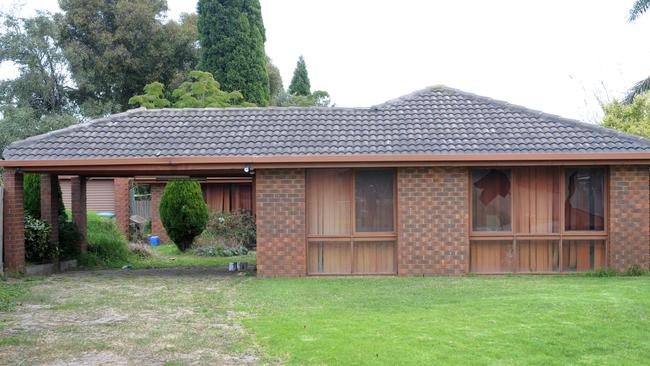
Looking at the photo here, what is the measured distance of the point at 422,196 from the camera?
13.7 meters

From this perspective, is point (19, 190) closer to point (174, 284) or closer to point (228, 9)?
point (174, 284)

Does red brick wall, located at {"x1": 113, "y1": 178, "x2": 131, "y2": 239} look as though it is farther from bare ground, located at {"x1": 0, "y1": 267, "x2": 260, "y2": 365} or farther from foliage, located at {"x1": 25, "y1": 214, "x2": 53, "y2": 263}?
bare ground, located at {"x1": 0, "y1": 267, "x2": 260, "y2": 365}

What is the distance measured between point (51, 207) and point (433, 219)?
8731mm

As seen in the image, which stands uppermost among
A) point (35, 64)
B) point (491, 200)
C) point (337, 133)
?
point (35, 64)

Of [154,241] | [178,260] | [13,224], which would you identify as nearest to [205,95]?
[154,241]

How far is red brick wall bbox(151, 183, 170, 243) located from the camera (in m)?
26.1

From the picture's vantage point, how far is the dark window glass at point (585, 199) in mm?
13844

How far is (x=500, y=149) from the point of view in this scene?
1348 cm

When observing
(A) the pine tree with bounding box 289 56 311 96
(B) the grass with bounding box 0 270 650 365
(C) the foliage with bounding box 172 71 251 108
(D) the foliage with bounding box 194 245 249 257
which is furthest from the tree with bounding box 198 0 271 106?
(B) the grass with bounding box 0 270 650 365

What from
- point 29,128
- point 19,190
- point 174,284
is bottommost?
point 174,284

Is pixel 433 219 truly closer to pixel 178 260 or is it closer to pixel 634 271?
pixel 634 271

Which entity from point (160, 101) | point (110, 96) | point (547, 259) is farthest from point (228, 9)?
point (547, 259)

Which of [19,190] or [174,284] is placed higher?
[19,190]

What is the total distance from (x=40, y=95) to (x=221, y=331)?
98.2ft
